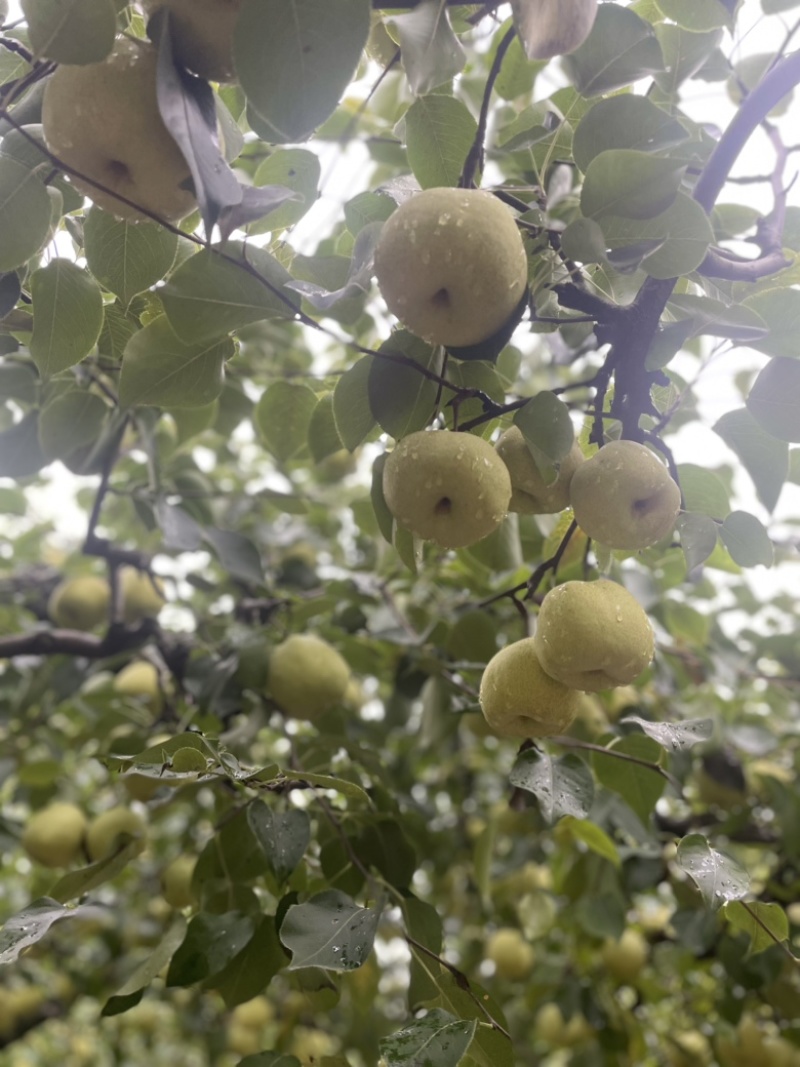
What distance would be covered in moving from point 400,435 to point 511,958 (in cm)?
191

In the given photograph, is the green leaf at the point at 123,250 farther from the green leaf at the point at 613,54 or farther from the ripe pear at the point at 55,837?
the ripe pear at the point at 55,837

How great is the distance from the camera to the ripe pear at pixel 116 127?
69 centimetres

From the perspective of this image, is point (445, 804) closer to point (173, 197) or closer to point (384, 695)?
point (384, 695)

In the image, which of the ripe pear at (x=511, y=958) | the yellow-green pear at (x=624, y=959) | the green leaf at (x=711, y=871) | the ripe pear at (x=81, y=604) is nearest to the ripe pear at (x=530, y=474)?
the green leaf at (x=711, y=871)

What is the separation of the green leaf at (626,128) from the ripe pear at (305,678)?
3.19 ft

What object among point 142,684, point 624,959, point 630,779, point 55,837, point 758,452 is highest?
point 758,452

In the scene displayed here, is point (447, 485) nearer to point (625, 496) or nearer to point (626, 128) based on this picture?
point (625, 496)

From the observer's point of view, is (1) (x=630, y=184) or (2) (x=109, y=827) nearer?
(1) (x=630, y=184)

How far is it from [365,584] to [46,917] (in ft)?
2.97

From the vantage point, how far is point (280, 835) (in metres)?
1.01

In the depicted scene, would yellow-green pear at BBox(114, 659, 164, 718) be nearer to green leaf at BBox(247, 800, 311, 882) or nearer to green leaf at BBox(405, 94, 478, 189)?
green leaf at BBox(247, 800, 311, 882)

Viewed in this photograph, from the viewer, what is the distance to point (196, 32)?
69cm

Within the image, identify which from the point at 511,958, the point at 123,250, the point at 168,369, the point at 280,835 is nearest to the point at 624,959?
the point at 511,958

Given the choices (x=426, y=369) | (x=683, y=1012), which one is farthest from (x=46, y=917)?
(x=683, y=1012)
